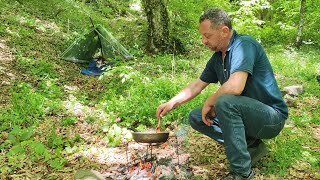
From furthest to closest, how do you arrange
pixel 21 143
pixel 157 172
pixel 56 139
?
pixel 56 139
pixel 21 143
pixel 157 172

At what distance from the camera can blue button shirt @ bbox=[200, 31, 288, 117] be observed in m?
2.88

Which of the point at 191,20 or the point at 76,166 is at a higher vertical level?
the point at 191,20

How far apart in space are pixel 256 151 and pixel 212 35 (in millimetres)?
1324

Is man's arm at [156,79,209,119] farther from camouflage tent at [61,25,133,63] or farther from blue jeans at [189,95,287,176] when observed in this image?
camouflage tent at [61,25,133,63]

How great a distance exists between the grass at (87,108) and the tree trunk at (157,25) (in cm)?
44

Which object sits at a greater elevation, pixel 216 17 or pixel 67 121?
pixel 216 17

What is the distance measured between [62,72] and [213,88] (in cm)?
326

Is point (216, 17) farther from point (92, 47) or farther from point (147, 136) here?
point (92, 47)

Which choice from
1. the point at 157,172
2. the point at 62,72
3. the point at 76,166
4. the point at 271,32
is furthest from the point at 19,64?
the point at 271,32

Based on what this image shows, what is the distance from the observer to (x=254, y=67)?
3041 mm

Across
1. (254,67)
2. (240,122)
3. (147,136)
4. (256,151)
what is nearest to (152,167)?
(147,136)

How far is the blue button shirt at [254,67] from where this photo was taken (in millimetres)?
2877

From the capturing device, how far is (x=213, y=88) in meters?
5.89

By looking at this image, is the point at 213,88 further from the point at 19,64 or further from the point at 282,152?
the point at 19,64
